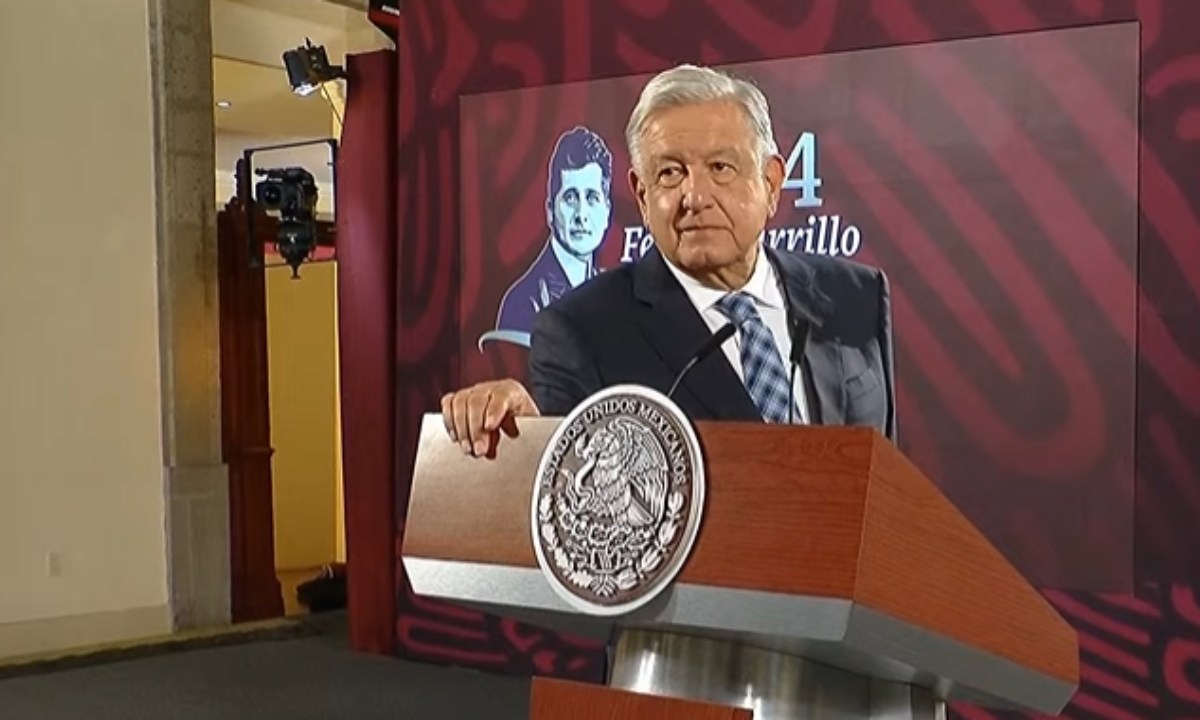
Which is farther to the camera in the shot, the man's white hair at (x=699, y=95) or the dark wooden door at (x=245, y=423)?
the dark wooden door at (x=245, y=423)

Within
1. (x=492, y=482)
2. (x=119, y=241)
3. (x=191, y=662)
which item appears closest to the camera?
(x=492, y=482)

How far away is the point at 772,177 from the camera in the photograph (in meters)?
1.55

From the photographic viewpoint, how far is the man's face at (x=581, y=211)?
5.47 m

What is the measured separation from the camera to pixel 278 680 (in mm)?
5895

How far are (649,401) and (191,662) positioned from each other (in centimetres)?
589

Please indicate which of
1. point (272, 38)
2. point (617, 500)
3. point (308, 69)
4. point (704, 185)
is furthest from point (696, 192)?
point (272, 38)

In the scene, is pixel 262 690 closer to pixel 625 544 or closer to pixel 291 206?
pixel 291 206

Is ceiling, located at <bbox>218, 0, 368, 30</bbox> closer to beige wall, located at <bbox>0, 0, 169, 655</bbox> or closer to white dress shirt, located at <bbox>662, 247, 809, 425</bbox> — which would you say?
beige wall, located at <bbox>0, 0, 169, 655</bbox>

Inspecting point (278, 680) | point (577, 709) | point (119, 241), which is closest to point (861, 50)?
point (278, 680)

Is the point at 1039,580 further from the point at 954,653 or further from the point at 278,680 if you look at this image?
the point at 954,653

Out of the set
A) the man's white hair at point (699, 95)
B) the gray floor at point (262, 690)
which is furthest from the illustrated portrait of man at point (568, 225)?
the man's white hair at point (699, 95)

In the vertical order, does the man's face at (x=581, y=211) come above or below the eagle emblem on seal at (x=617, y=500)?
above

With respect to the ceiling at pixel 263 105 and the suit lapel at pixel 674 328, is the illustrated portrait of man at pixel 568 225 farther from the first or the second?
the suit lapel at pixel 674 328

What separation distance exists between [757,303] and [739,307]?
2 centimetres
